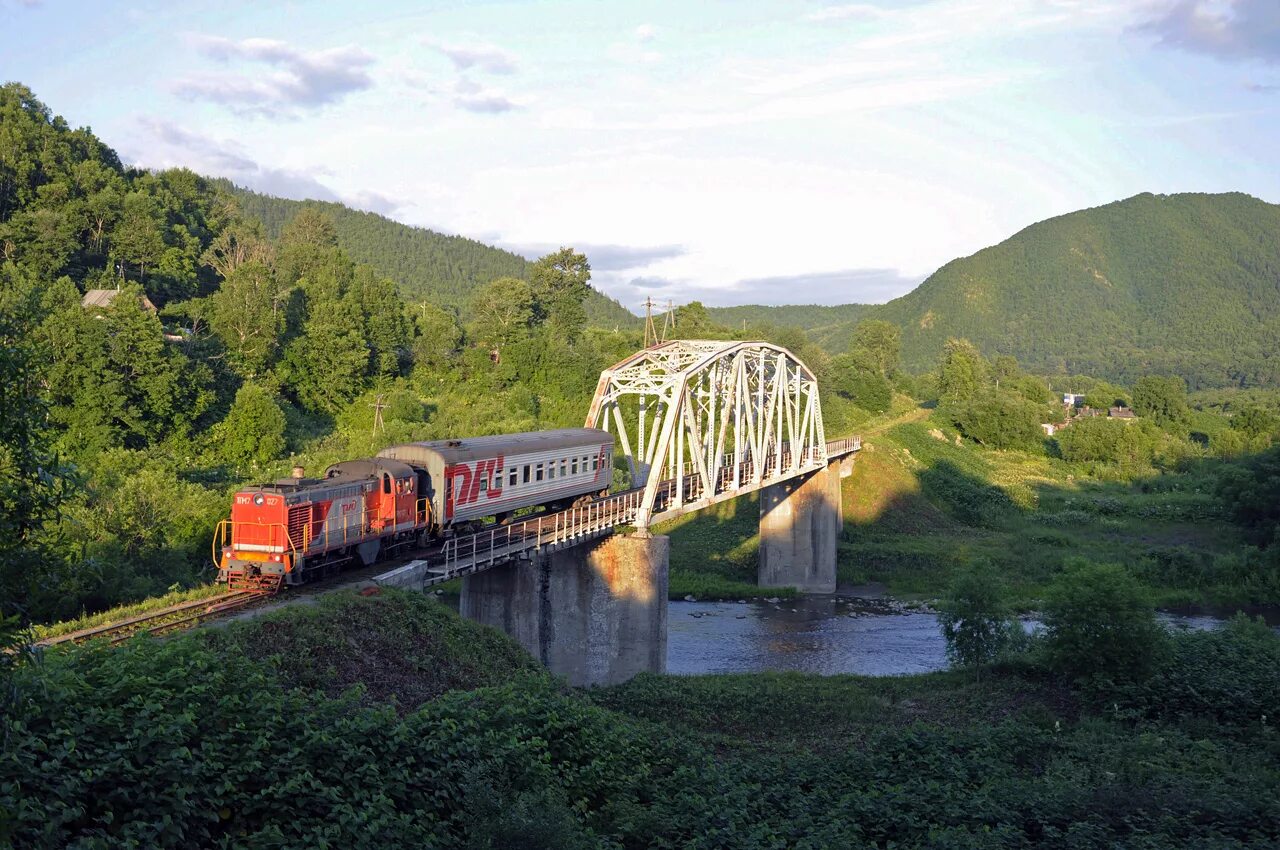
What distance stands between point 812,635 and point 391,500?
29.9m

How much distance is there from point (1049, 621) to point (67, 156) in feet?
235

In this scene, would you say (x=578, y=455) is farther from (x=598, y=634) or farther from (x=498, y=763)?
(x=498, y=763)

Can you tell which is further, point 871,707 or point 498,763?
point 871,707

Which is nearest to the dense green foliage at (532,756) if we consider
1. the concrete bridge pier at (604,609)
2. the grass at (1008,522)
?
the concrete bridge pier at (604,609)

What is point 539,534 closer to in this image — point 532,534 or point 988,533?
point 532,534

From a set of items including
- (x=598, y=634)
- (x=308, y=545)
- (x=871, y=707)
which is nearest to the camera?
(x=308, y=545)

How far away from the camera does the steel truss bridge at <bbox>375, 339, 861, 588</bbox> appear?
33.2m

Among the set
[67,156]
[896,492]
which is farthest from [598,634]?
[67,156]

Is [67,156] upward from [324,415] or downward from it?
upward

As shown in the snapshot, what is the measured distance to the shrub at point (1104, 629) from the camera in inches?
1323

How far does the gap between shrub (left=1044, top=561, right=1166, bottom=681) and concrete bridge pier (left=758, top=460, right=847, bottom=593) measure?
31232 mm

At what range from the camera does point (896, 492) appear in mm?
79562

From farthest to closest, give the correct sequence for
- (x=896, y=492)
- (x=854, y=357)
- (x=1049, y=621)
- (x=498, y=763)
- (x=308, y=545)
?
1. (x=854, y=357)
2. (x=896, y=492)
3. (x=1049, y=621)
4. (x=308, y=545)
5. (x=498, y=763)

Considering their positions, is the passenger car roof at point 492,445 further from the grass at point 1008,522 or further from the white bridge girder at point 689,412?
the grass at point 1008,522
